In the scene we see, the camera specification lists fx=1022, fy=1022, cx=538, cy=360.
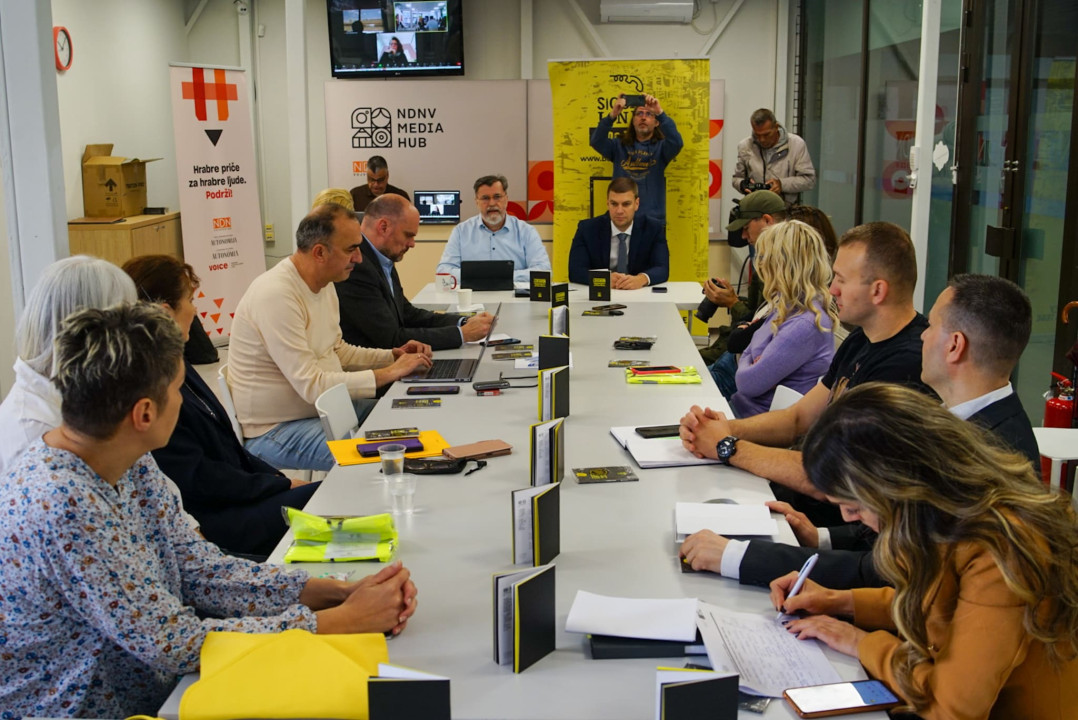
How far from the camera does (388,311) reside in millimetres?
4598

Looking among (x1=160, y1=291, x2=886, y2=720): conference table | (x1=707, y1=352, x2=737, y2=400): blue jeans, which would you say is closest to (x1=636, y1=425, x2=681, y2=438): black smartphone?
(x1=160, y1=291, x2=886, y2=720): conference table

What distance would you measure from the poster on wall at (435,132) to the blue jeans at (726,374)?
4372mm

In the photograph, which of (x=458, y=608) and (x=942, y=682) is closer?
(x=942, y=682)

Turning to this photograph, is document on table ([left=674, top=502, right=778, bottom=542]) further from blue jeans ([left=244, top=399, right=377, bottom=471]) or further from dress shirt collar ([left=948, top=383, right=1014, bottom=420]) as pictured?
blue jeans ([left=244, top=399, right=377, bottom=471])

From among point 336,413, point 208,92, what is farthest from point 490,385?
point 208,92

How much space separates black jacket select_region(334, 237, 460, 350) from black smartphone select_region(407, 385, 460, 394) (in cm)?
77

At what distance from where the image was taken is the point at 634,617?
1.83m

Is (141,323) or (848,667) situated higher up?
(141,323)

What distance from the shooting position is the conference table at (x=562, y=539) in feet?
5.41

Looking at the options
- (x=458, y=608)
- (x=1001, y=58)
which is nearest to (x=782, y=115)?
(x=1001, y=58)

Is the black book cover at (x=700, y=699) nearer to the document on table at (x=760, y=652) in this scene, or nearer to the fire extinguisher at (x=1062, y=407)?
the document on table at (x=760, y=652)

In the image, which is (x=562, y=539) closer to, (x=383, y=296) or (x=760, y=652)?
(x=760, y=652)

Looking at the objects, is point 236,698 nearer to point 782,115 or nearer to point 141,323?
point 141,323

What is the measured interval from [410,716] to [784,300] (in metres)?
2.71
